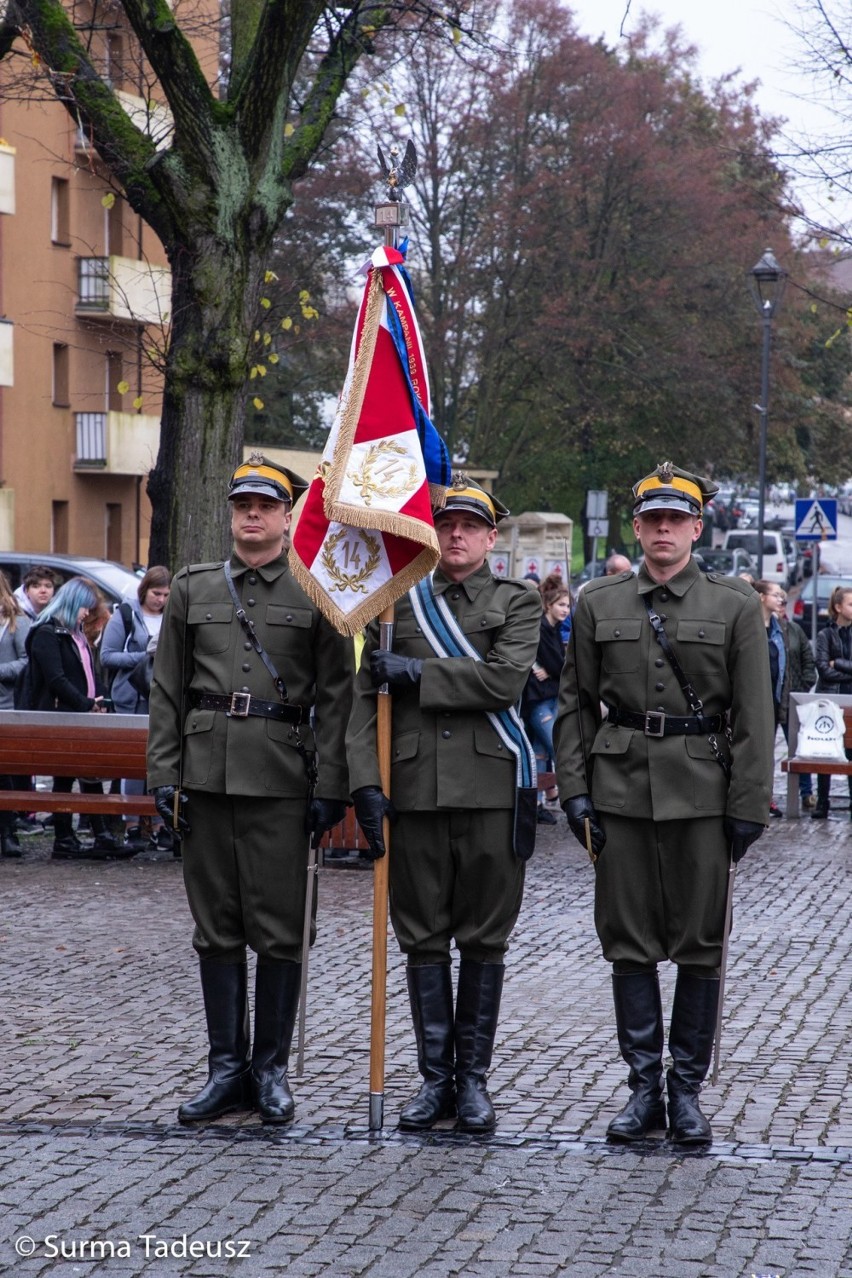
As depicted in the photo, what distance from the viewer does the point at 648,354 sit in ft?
144

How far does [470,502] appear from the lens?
20.1 ft

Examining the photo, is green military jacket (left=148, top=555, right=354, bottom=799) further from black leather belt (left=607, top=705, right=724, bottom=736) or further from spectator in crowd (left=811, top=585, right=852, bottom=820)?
spectator in crowd (left=811, top=585, right=852, bottom=820)

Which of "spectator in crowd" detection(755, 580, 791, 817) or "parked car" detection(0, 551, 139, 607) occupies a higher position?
"parked car" detection(0, 551, 139, 607)

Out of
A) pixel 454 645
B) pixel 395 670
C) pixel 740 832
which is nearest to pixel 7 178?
pixel 454 645

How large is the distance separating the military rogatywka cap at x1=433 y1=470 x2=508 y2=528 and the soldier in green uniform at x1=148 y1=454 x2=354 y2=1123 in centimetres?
55

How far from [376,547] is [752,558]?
43.4 m

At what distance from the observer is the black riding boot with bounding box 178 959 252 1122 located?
6094mm

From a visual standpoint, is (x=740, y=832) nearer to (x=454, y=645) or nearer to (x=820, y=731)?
(x=454, y=645)

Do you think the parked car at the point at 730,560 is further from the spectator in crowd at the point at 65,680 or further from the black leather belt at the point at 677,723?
the black leather belt at the point at 677,723

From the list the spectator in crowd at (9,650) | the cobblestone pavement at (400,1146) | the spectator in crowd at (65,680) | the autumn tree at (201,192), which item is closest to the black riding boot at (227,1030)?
the cobblestone pavement at (400,1146)

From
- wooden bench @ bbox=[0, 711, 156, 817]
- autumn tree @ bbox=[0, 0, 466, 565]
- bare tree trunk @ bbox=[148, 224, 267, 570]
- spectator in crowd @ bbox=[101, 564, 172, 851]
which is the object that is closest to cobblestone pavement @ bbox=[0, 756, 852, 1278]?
wooden bench @ bbox=[0, 711, 156, 817]

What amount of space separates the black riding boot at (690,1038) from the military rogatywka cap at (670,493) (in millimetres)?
1518

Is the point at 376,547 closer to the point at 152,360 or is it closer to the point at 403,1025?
the point at 403,1025

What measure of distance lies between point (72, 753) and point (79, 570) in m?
9.15
